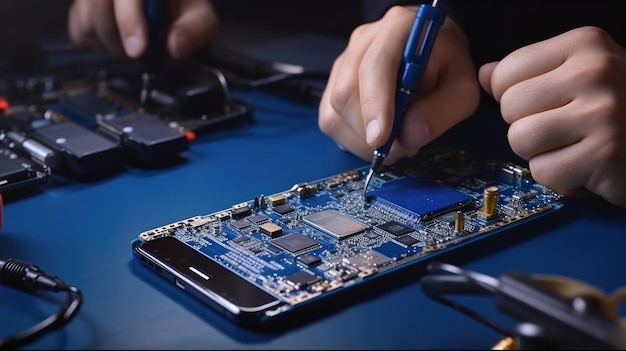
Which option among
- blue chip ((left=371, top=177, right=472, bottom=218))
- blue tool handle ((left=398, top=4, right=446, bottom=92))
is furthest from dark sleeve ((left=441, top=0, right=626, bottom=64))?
blue chip ((left=371, top=177, right=472, bottom=218))

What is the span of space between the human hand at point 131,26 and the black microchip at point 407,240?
630 mm

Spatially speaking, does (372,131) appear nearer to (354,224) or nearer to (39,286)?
(354,224)

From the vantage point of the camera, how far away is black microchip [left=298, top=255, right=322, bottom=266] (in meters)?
0.77

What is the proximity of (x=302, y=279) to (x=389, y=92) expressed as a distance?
33 cm

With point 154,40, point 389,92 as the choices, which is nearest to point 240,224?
point 389,92

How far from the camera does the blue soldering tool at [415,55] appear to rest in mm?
971

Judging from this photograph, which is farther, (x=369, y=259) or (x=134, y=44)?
(x=134, y=44)

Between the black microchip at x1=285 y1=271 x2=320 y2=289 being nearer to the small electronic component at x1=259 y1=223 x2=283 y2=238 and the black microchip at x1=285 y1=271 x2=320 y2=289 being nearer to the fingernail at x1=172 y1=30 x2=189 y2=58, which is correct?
the small electronic component at x1=259 y1=223 x2=283 y2=238

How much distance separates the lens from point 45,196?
980mm

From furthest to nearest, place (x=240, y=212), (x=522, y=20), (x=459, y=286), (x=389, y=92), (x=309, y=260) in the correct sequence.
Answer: (x=522, y=20), (x=389, y=92), (x=240, y=212), (x=309, y=260), (x=459, y=286)

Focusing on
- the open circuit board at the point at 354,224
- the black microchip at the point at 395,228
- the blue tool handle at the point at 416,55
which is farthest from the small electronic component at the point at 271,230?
the blue tool handle at the point at 416,55

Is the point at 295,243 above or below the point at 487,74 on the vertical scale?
below

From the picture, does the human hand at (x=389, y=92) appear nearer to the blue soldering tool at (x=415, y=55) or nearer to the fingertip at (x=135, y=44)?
the blue soldering tool at (x=415, y=55)

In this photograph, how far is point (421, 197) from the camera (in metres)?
0.90
